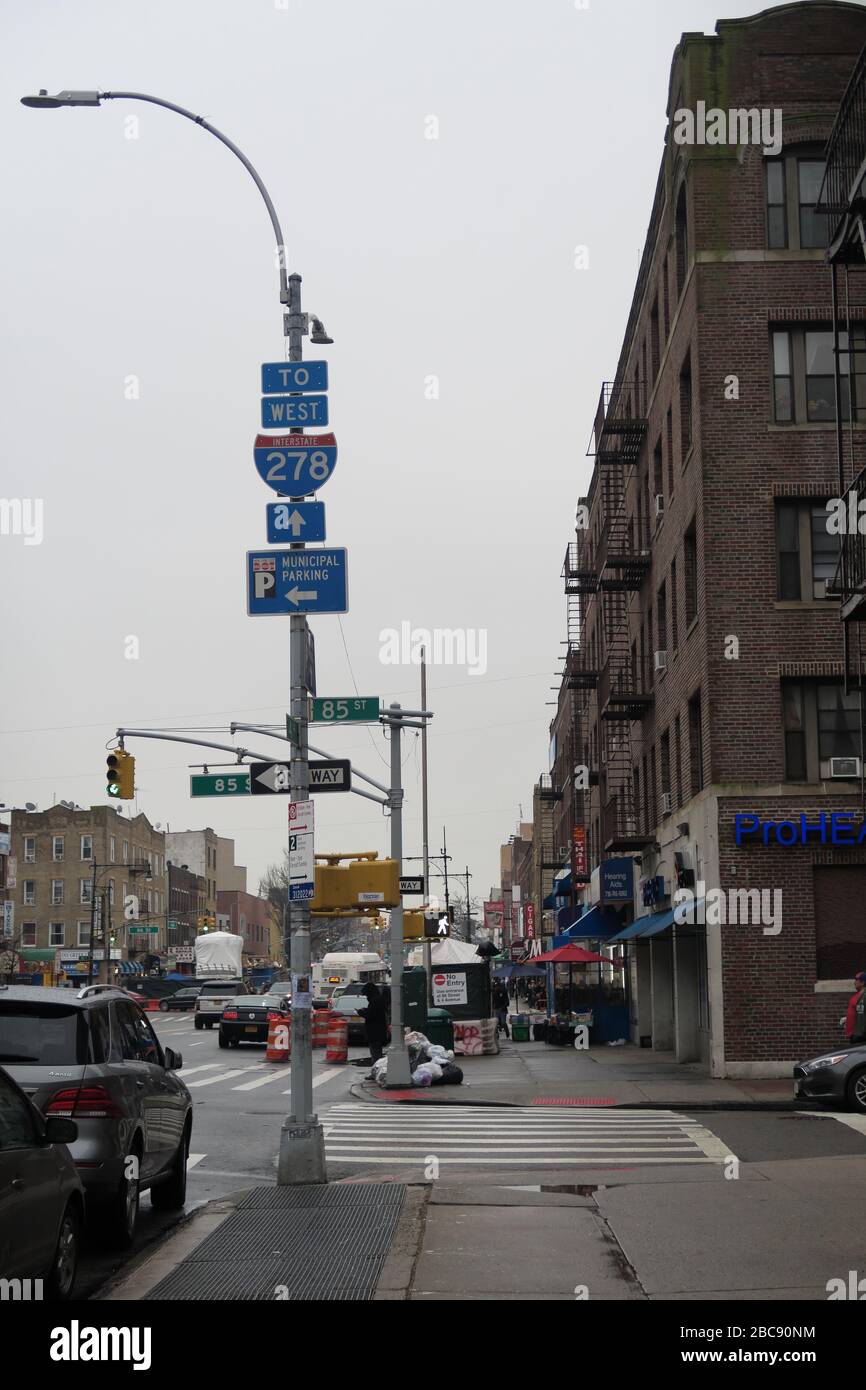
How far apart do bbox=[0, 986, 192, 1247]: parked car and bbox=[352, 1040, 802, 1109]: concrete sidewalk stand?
12637 millimetres

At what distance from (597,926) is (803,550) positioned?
17327 mm

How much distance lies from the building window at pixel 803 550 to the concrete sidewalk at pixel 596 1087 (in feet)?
28.0

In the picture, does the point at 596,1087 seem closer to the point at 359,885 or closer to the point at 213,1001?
the point at 359,885

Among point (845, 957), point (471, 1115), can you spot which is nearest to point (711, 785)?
point (845, 957)

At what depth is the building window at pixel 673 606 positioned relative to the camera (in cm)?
3247

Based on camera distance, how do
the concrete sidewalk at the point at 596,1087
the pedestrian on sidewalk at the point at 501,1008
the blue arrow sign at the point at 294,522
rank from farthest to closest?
the pedestrian on sidewalk at the point at 501,1008
the concrete sidewalk at the point at 596,1087
the blue arrow sign at the point at 294,522

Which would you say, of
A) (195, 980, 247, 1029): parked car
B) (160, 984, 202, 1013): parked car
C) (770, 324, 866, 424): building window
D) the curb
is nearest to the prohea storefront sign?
the curb

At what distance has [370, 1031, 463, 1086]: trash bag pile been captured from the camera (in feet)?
88.5

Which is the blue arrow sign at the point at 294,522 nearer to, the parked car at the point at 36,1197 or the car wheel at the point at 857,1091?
the parked car at the point at 36,1197

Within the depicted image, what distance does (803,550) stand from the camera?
2827 cm

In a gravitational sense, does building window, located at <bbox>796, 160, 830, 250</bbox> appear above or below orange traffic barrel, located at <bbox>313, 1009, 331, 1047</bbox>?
above

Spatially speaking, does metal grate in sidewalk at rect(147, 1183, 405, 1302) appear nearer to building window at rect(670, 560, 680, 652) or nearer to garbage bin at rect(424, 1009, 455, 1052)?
building window at rect(670, 560, 680, 652)

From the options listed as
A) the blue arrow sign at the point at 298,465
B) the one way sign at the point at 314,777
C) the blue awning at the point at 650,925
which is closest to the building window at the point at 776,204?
the blue awning at the point at 650,925
